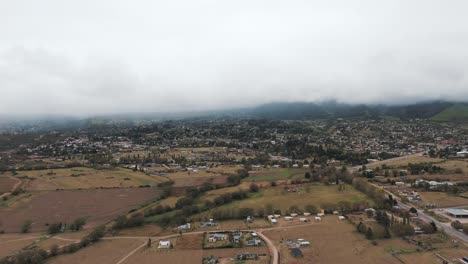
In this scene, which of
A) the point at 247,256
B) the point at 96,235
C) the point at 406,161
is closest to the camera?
the point at 247,256

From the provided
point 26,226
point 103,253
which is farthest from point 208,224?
point 26,226

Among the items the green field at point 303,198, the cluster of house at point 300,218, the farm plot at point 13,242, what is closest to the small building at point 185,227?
the green field at point 303,198

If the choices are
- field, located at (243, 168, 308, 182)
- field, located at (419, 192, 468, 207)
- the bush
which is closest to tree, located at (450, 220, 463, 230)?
field, located at (419, 192, 468, 207)

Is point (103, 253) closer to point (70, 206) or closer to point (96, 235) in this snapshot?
point (96, 235)

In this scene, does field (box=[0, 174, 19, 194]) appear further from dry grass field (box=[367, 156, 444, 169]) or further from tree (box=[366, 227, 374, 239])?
dry grass field (box=[367, 156, 444, 169])

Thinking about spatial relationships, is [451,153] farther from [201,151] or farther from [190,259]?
[190,259]

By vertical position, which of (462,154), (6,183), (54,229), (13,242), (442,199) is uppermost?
(6,183)
